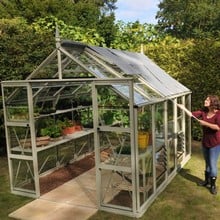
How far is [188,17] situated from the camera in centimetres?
3866

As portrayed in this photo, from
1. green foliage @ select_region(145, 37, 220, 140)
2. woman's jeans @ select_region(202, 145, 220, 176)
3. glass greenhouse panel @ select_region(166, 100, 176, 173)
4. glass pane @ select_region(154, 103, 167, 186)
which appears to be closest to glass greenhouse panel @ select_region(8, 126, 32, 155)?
glass pane @ select_region(154, 103, 167, 186)

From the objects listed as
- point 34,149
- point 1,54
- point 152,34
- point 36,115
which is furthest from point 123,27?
point 34,149

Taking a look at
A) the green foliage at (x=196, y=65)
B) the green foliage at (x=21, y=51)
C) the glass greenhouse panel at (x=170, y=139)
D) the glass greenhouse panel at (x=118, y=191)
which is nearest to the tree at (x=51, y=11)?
the green foliage at (x=196, y=65)

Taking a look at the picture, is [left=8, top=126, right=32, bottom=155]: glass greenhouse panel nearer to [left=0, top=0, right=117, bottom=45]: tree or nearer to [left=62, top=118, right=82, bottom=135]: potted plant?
[left=62, top=118, right=82, bottom=135]: potted plant

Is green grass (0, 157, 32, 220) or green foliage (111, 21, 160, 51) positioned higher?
green foliage (111, 21, 160, 51)

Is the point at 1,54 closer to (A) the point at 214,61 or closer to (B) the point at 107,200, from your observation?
(B) the point at 107,200

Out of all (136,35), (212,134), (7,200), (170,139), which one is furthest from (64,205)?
(136,35)

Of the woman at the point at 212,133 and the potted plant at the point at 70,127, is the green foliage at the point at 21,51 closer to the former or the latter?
the potted plant at the point at 70,127

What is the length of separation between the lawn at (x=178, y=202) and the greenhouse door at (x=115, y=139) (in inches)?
13.7

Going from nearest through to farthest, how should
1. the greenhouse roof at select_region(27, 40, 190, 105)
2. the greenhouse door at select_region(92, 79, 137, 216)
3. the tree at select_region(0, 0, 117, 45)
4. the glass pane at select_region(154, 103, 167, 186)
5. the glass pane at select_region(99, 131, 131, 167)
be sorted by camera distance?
the greenhouse door at select_region(92, 79, 137, 216), the glass pane at select_region(99, 131, 131, 167), the greenhouse roof at select_region(27, 40, 190, 105), the glass pane at select_region(154, 103, 167, 186), the tree at select_region(0, 0, 117, 45)

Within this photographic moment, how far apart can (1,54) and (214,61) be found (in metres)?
6.05

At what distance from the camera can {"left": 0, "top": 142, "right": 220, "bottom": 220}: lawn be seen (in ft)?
17.0

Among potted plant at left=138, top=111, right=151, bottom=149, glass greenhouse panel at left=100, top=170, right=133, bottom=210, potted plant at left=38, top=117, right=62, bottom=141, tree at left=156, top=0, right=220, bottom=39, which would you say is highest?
tree at left=156, top=0, right=220, bottom=39

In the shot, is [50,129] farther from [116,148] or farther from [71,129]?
[116,148]
